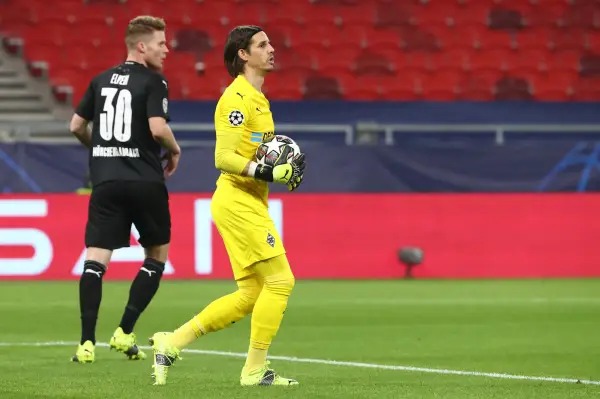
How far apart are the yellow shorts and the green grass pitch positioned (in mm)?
703

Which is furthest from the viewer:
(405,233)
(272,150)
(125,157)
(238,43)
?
(405,233)

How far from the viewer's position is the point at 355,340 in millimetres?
9969

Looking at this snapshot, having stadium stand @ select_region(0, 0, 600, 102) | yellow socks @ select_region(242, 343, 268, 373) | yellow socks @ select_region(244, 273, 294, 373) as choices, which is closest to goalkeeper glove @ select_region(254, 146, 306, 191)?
yellow socks @ select_region(244, 273, 294, 373)

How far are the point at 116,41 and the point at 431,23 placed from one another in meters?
5.61

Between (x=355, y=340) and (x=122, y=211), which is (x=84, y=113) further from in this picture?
(x=355, y=340)

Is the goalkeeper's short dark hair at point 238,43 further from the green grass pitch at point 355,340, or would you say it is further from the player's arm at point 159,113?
Answer: the green grass pitch at point 355,340

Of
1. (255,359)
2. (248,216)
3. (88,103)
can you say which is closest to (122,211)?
(88,103)

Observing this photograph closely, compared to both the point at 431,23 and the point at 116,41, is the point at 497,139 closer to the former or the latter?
the point at 431,23

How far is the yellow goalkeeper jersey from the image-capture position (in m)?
6.95

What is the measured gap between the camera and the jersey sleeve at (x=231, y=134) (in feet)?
22.7

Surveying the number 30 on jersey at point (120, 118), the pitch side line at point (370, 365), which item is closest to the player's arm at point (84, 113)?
the number 30 on jersey at point (120, 118)

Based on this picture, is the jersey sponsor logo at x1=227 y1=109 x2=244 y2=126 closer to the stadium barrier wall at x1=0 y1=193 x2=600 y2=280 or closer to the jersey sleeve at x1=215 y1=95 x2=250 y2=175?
the jersey sleeve at x1=215 y1=95 x2=250 y2=175

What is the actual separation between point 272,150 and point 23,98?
48.4ft

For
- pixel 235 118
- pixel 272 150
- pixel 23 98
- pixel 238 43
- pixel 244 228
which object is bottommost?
pixel 244 228
